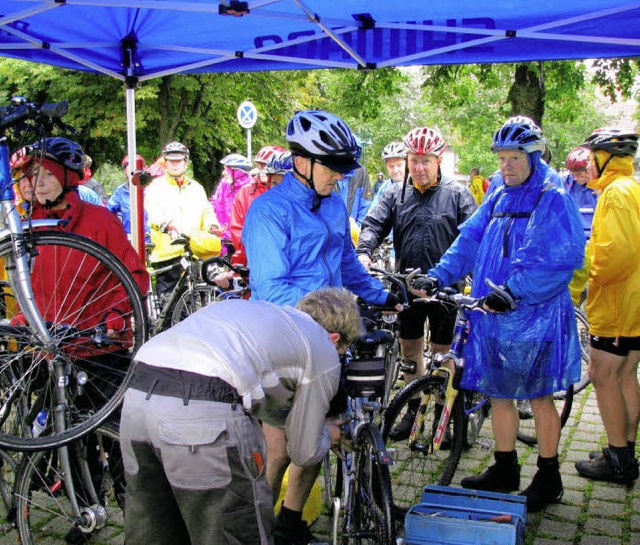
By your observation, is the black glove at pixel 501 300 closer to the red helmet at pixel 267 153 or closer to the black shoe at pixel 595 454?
the black shoe at pixel 595 454

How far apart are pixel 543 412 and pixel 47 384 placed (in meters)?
2.78

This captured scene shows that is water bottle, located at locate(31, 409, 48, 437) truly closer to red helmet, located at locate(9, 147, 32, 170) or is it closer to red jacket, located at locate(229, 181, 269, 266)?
red helmet, located at locate(9, 147, 32, 170)

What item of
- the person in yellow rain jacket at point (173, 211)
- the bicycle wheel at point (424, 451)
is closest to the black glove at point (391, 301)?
the bicycle wheel at point (424, 451)

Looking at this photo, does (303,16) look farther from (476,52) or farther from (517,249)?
(517,249)

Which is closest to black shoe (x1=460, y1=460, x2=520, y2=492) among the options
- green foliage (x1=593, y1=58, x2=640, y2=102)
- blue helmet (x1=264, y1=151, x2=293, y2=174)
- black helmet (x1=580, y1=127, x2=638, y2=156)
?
black helmet (x1=580, y1=127, x2=638, y2=156)

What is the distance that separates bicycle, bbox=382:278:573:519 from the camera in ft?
14.7

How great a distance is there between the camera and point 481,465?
17.8ft

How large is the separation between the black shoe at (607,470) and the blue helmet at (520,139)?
2.13 meters

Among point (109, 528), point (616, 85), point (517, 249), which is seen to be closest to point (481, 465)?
point (517, 249)

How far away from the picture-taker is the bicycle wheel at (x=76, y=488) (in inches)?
152

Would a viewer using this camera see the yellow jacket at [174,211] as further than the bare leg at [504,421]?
Yes

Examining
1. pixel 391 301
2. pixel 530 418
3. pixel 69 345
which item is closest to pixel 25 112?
pixel 69 345

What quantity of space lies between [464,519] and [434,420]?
3.60ft

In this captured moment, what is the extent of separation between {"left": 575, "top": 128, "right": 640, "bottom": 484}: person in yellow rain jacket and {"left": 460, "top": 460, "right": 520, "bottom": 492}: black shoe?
632 millimetres
